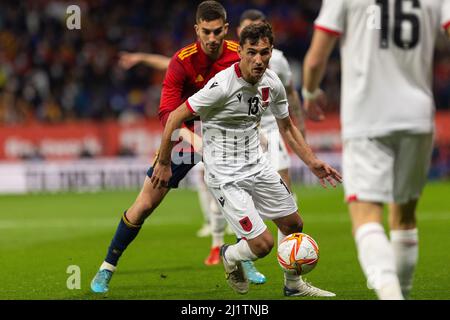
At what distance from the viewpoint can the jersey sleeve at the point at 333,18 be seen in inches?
202

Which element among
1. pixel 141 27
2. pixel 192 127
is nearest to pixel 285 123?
pixel 192 127

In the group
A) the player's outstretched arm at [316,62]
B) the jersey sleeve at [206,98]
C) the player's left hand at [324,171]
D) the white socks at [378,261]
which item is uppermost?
the player's outstretched arm at [316,62]

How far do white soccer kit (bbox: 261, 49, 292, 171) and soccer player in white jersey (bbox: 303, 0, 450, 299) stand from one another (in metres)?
4.17

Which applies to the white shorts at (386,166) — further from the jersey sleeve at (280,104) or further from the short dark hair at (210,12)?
the short dark hair at (210,12)

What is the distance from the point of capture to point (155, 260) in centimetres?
1007

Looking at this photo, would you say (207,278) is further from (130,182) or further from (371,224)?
(130,182)

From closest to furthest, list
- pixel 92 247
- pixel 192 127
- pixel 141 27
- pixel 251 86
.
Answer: pixel 251 86 < pixel 192 127 < pixel 92 247 < pixel 141 27

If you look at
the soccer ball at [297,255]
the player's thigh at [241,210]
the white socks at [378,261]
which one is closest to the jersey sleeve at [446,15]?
the white socks at [378,261]

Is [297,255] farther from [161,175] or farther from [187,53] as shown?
[187,53]

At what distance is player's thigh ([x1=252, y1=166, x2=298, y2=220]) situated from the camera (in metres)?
7.11

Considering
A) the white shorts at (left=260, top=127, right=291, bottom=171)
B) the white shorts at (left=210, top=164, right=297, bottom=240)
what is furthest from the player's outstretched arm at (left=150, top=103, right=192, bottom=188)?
the white shorts at (left=260, top=127, right=291, bottom=171)

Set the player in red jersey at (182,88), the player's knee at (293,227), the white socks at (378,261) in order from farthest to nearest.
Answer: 1. the player in red jersey at (182,88)
2. the player's knee at (293,227)
3. the white socks at (378,261)

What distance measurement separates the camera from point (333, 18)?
5133 millimetres

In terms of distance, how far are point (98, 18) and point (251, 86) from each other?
22.6 meters
